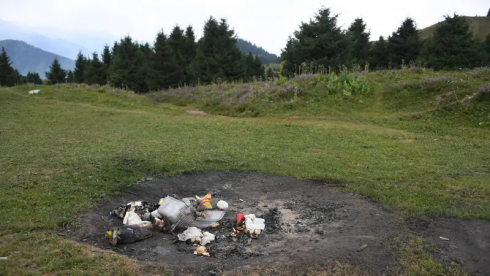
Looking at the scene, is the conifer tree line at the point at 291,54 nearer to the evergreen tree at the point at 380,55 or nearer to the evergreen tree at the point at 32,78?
the evergreen tree at the point at 380,55

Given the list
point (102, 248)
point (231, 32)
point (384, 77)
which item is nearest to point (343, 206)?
point (102, 248)

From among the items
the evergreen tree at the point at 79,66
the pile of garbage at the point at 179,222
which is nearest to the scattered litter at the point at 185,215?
Answer: the pile of garbage at the point at 179,222

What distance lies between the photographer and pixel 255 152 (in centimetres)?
906

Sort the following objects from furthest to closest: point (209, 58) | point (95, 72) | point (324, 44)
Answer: point (95, 72)
point (209, 58)
point (324, 44)

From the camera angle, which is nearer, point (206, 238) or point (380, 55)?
point (206, 238)

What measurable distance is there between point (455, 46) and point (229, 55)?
1686cm

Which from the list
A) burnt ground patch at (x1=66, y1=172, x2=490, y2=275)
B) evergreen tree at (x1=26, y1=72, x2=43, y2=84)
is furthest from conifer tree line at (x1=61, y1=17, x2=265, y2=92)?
evergreen tree at (x1=26, y1=72, x2=43, y2=84)

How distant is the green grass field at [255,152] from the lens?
4793 millimetres

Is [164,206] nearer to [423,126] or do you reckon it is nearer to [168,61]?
[423,126]

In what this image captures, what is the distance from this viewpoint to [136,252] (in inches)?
169

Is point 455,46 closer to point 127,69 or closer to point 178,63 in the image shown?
point 178,63

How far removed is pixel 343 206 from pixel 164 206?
2.82 m

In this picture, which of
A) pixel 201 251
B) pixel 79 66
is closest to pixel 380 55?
pixel 201 251

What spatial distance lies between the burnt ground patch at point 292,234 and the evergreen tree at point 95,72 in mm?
39382
